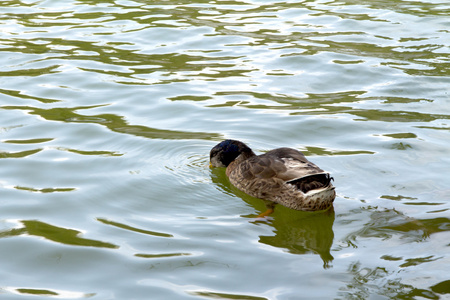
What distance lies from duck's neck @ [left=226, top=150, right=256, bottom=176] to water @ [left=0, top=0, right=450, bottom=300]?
0.14 m

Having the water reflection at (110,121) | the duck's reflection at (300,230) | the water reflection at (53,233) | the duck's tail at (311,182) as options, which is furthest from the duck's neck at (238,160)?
the water reflection at (53,233)

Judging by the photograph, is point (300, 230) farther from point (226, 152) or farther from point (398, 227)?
point (226, 152)

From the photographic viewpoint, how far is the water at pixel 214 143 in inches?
211

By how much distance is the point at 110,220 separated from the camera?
6293mm

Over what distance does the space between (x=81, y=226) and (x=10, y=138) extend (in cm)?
258

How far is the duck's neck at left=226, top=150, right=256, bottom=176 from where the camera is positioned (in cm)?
764

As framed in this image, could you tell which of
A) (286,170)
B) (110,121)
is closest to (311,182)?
(286,170)

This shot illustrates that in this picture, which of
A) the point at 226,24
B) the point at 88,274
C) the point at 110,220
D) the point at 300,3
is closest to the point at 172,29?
the point at 226,24

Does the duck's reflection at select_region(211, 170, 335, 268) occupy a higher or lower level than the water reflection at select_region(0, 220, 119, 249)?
lower

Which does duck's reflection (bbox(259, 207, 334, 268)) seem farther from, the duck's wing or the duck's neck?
the duck's neck

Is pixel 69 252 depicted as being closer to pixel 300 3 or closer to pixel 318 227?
pixel 318 227

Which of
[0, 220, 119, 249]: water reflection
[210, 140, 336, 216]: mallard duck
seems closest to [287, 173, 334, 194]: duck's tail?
[210, 140, 336, 216]: mallard duck

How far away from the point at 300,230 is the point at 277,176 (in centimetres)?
82

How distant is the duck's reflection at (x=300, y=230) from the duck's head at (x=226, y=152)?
57cm
